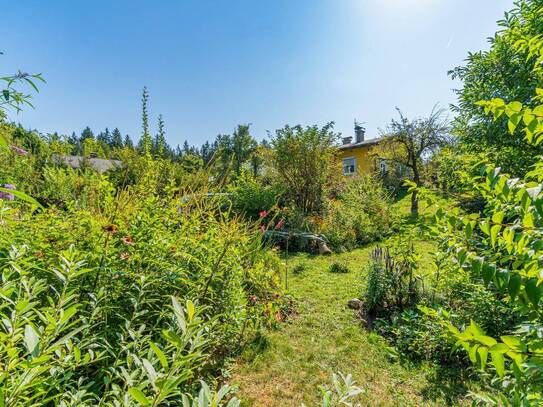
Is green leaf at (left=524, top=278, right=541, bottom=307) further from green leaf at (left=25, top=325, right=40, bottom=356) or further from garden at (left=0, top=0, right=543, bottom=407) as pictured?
green leaf at (left=25, top=325, right=40, bottom=356)

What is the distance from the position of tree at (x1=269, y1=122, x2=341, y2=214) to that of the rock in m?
6.54

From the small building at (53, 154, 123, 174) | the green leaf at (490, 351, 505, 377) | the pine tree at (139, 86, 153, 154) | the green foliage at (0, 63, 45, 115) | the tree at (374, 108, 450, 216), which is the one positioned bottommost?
the green leaf at (490, 351, 505, 377)

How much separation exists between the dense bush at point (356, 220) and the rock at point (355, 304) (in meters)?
4.07

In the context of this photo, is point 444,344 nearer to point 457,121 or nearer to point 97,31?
point 457,121

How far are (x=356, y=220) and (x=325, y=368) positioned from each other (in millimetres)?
7403

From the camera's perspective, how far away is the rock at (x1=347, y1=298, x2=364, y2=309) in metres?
4.53

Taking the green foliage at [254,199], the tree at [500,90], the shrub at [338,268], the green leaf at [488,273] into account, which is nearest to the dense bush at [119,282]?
the green leaf at [488,273]

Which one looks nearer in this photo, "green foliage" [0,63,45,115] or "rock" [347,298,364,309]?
"green foliage" [0,63,45,115]

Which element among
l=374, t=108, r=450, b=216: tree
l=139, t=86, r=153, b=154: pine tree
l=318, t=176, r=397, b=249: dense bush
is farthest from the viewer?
l=374, t=108, r=450, b=216: tree

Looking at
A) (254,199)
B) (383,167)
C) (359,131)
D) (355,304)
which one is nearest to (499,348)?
(355,304)

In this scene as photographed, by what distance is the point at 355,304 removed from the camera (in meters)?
4.57

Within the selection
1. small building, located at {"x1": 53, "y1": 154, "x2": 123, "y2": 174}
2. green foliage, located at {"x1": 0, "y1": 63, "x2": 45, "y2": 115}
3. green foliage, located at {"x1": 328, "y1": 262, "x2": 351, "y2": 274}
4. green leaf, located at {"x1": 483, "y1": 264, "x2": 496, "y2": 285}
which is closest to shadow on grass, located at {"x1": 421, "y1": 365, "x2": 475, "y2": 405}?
green leaf, located at {"x1": 483, "y1": 264, "x2": 496, "y2": 285}

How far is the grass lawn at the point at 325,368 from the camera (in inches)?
104

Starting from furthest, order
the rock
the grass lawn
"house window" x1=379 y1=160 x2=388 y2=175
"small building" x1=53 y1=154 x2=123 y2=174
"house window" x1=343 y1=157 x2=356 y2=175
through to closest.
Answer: "house window" x1=343 y1=157 x2=356 y2=175
"house window" x1=379 y1=160 x2=388 y2=175
"small building" x1=53 y1=154 x2=123 y2=174
the rock
the grass lawn
